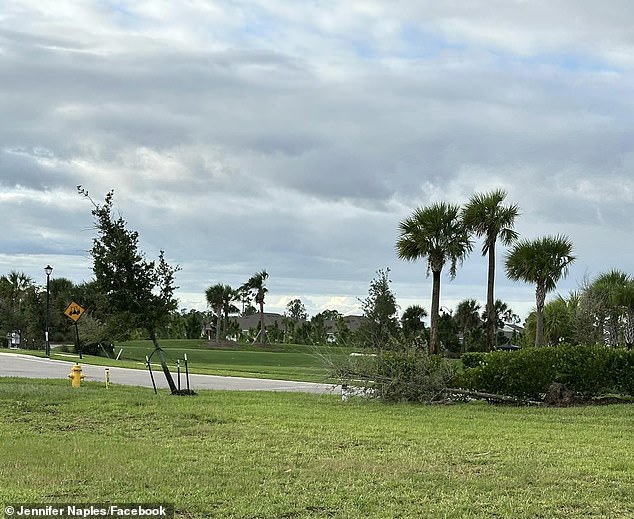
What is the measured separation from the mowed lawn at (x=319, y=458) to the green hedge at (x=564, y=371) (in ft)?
3.51

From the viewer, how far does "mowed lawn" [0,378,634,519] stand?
7.71 metres

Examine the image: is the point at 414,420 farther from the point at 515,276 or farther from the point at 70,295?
the point at 70,295

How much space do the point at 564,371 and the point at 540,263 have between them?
12.9 meters

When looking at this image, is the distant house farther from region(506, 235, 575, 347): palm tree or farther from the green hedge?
the green hedge

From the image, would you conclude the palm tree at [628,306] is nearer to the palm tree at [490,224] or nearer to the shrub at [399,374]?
the palm tree at [490,224]

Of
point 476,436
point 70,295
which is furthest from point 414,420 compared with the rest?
point 70,295

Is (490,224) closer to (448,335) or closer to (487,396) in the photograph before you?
(487,396)

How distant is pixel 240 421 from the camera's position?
45.1 ft

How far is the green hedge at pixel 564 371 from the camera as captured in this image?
17406mm

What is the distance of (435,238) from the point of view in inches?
1227

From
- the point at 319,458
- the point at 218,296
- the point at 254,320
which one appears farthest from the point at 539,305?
the point at 254,320

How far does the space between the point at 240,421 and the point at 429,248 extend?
1862 cm

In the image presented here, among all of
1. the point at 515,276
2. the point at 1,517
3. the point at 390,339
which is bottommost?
the point at 1,517

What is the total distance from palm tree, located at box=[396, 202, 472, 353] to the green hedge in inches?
503
